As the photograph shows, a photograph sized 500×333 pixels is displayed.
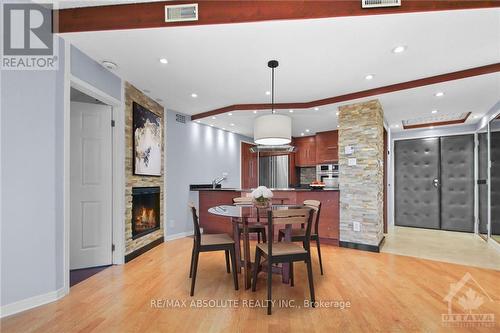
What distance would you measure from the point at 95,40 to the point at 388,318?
3.55 meters

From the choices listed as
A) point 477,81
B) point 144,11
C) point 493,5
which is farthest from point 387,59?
point 144,11

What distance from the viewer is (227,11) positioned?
2047mm

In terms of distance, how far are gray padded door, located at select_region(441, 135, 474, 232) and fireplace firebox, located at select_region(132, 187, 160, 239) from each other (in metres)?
6.08

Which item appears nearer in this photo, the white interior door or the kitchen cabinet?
the white interior door

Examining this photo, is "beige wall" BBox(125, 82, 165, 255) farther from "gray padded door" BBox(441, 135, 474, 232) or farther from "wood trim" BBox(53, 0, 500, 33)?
"gray padded door" BBox(441, 135, 474, 232)

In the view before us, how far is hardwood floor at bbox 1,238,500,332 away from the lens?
1887 millimetres

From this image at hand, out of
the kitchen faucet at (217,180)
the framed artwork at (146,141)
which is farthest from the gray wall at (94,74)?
the kitchen faucet at (217,180)

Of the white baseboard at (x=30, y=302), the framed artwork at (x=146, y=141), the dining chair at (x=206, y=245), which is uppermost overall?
the framed artwork at (x=146, y=141)

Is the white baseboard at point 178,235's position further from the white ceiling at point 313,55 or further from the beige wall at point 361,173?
the beige wall at point 361,173

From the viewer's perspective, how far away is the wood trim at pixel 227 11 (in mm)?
1904

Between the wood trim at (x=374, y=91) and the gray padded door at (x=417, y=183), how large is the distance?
3.19m

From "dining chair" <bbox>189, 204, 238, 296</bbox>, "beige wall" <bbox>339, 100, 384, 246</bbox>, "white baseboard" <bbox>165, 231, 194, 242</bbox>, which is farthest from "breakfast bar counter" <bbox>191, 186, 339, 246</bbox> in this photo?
"dining chair" <bbox>189, 204, 238, 296</bbox>

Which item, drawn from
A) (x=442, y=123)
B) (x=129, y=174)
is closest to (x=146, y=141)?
(x=129, y=174)

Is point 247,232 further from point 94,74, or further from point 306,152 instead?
point 306,152
